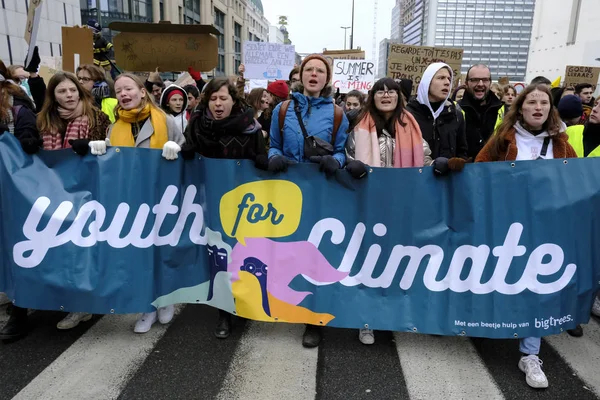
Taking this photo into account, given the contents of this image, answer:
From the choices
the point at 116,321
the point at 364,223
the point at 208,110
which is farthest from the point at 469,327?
the point at 116,321

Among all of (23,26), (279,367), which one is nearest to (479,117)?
(279,367)

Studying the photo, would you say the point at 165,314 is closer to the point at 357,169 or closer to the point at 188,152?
the point at 188,152

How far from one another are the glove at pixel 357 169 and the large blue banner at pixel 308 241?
72 millimetres

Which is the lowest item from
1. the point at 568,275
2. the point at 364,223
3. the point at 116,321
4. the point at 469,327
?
the point at 116,321

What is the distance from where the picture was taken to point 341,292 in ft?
10.8

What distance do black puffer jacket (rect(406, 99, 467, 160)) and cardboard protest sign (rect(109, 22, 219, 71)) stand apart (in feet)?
14.4

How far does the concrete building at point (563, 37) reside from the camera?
46.0 meters

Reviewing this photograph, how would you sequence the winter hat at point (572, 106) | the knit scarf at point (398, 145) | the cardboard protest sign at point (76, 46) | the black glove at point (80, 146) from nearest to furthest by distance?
the black glove at point (80, 146)
the knit scarf at point (398, 145)
the winter hat at point (572, 106)
the cardboard protest sign at point (76, 46)

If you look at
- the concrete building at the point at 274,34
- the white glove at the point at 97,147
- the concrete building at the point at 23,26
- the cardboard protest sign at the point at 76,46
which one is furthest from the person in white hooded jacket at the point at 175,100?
the concrete building at the point at 274,34

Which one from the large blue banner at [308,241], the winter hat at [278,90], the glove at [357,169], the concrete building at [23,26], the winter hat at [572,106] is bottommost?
the large blue banner at [308,241]

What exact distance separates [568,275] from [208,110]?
9.55 ft

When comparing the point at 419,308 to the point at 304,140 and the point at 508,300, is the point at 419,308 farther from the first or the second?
the point at 304,140

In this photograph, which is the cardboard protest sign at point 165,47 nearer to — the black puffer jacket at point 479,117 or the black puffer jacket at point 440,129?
the black puffer jacket at point 479,117

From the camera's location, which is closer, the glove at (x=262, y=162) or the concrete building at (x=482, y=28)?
the glove at (x=262, y=162)
